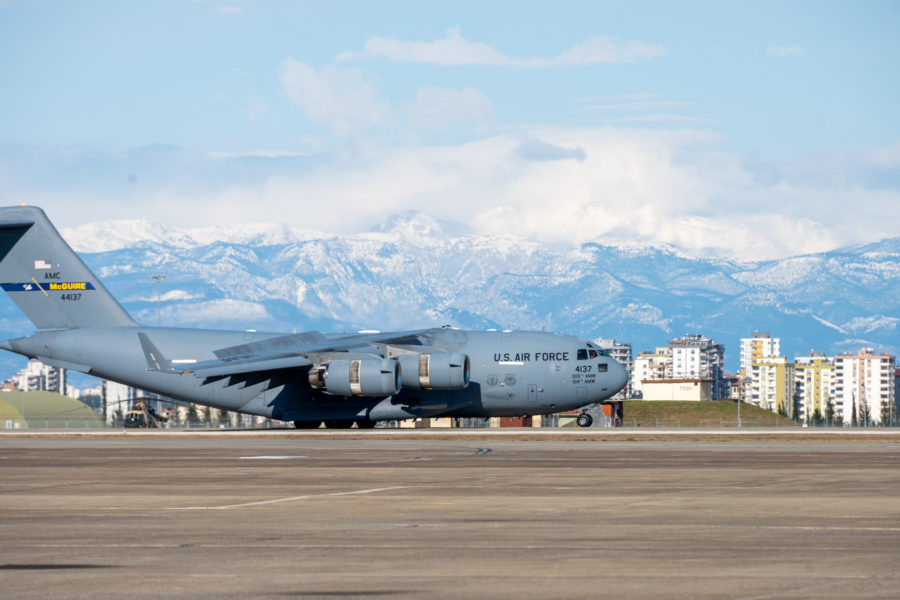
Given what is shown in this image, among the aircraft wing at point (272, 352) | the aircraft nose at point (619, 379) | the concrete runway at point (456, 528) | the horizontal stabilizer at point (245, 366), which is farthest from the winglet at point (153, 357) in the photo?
the concrete runway at point (456, 528)

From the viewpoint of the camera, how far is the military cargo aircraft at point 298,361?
5291 centimetres

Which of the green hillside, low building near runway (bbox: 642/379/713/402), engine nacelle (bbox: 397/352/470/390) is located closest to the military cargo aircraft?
engine nacelle (bbox: 397/352/470/390)

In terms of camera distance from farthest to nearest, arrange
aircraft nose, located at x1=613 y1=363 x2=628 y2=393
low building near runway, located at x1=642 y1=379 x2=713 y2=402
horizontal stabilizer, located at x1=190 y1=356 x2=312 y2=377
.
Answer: low building near runway, located at x1=642 y1=379 x2=713 y2=402, aircraft nose, located at x1=613 y1=363 x2=628 y2=393, horizontal stabilizer, located at x1=190 y1=356 x2=312 y2=377

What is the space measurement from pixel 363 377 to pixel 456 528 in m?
35.1

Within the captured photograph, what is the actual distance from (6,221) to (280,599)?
50734 mm

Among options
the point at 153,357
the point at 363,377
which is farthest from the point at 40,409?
the point at 363,377

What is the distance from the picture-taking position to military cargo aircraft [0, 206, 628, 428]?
52906 millimetres

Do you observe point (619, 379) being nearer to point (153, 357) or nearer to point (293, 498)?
point (153, 357)

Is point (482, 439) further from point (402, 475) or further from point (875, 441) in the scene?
point (402, 475)

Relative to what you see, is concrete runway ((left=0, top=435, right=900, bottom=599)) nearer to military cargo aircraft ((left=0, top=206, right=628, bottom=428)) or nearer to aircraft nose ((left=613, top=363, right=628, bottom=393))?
military cargo aircraft ((left=0, top=206, right=628, bottom=428))

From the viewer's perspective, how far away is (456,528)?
17422mm

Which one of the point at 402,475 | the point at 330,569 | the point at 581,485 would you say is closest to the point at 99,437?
the point at 402,475

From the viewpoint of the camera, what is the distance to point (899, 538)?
1589cm

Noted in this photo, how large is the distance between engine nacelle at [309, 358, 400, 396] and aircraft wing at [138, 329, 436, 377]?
3.80 feet
